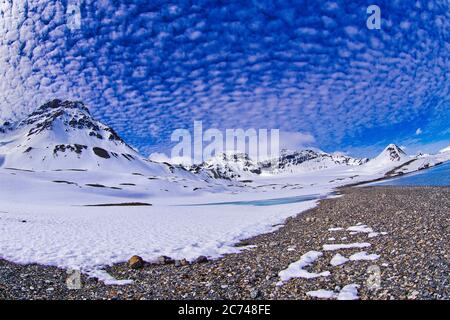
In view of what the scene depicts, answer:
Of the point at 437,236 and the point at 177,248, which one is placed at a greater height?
the point at 437,236

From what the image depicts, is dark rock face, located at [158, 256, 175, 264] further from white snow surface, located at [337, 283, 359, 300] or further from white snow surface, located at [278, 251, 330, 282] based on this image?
white snow surface, located at [337, 283, 359, 300]

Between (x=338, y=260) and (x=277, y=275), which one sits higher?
(x=338, y=260)

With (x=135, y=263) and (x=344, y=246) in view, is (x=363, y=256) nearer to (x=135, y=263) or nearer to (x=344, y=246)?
(x=344, y=246)

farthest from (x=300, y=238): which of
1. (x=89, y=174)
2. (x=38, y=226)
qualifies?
(x=89, y=174)

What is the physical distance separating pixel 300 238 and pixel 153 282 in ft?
36.3

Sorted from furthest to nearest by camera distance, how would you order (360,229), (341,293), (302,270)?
(360,229), (302,270), (341,293)

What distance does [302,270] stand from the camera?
13.0 metres

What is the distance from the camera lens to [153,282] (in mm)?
12742

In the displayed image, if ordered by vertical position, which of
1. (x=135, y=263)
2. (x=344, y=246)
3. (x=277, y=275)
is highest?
(x=344, y=246)

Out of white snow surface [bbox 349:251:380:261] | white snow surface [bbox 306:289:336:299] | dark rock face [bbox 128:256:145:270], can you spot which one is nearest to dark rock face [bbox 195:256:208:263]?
dark rock face [bbox 128:256:145:270]

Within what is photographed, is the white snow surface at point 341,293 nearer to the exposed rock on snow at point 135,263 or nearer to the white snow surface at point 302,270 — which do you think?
the white snow surface at point 302,270

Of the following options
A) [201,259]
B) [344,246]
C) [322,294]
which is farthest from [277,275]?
[344,246]
